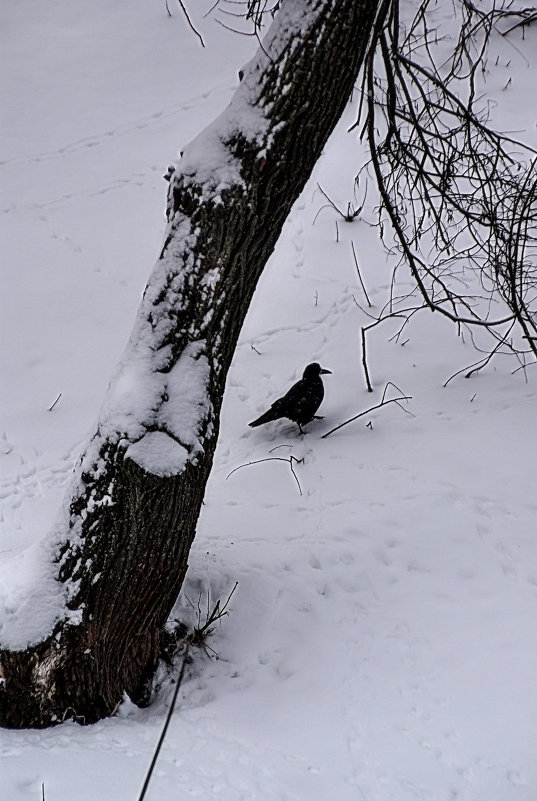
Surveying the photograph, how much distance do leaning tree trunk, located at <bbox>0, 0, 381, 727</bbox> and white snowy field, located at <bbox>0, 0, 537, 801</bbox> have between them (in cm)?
23

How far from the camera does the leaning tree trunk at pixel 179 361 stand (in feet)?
9.03

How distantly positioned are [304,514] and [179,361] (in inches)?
75.5

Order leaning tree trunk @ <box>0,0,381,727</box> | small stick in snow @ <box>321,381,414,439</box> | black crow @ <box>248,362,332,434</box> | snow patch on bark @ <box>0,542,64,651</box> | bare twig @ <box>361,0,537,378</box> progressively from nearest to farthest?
leaning tree trunk @ <box>0,0,381,727</box> → snow patch on bark @ <box>0,542,64,651</box> → bare twig @ <box>361,0,537,378</box> → black crow @ <box>248,362,332,434</box> → small stick in snow @ <box>321,381,414,439</box>

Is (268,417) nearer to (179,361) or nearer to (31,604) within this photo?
(179,361)

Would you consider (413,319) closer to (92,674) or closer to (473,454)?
(473,454)

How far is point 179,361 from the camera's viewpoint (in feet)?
9.53

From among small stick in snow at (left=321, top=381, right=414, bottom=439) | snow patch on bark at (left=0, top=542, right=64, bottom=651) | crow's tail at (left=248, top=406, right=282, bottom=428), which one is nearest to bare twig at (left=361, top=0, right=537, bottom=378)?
small stick in snow at (left=321, top=381, right=414, bottom=439)

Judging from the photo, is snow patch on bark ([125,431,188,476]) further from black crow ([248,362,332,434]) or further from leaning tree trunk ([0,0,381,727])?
black crow ([248,362,332,434])

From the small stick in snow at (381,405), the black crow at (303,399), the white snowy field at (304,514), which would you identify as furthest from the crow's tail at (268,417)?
the small stick in snow at (381,405)

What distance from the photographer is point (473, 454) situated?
4777 millimetres

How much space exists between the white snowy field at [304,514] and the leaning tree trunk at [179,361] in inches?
9.2

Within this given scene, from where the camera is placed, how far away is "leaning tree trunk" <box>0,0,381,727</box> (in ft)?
9.03

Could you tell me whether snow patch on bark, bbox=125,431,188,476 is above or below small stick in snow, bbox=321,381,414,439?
Result: above

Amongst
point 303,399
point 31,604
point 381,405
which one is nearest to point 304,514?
point 303,399
